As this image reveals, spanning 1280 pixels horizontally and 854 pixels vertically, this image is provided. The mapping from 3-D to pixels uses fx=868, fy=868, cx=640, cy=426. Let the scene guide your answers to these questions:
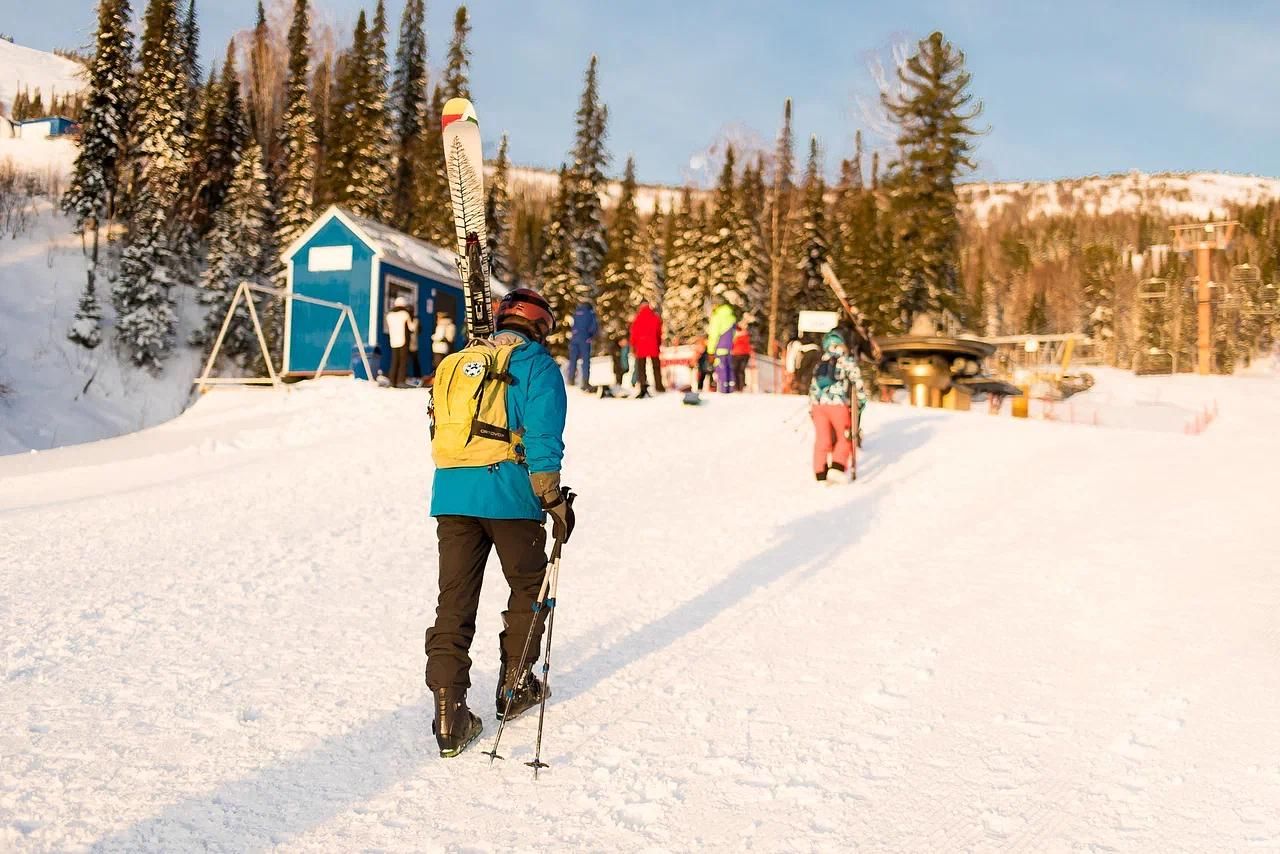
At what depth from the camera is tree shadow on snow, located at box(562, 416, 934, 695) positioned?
14.7ft

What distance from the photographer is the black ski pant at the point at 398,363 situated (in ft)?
53.4

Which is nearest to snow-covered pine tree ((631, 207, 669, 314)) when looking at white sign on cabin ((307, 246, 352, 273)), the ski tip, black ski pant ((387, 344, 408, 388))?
white sign on cabin ((307, 246, 352, 273))

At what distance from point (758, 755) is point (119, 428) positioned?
30.3m

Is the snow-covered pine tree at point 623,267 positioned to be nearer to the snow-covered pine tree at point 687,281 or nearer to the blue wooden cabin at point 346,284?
the snow-covered pine tree at point 687,281

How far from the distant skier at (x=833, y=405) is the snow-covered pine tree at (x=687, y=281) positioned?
3373cm

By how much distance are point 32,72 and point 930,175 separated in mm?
90297

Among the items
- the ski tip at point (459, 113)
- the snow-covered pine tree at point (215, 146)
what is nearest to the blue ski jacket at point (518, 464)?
the ski tip at point (459, 113)

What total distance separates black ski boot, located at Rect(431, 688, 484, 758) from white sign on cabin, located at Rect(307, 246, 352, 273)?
63.8ft

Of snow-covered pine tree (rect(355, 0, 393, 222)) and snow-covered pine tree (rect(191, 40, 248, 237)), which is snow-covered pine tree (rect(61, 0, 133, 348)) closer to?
snow-covered pine tree (rect(191, 40, 248, 237))

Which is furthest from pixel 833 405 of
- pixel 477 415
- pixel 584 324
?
pixel 584 324

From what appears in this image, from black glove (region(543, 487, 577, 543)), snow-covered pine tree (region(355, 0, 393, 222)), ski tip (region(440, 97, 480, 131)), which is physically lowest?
black glove (region(543, 487, 577, 543))

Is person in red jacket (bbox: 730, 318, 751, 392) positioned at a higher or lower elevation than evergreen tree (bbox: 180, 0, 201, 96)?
lower

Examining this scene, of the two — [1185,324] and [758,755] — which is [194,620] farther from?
[1185,324]

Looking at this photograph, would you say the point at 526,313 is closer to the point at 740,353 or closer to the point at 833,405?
the point at 833,405
